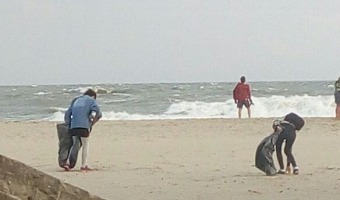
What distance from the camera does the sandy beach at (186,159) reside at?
30.0 ft

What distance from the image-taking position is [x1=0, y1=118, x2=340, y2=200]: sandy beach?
9148 mm

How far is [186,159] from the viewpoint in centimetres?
1326

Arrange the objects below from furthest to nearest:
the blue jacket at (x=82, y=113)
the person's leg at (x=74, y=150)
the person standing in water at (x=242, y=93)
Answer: the person standing in water at (x=242, y=93), the person's leg at (x=74, y=150), the blue jacket at (x=82, y=113)

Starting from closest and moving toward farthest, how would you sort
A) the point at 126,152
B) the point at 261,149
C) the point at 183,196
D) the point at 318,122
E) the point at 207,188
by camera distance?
the point at 183,196, the point at 207,188, the point at 261,149, the point at 126,152, the point at 318,122

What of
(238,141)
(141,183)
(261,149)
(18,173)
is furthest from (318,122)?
(18,173)

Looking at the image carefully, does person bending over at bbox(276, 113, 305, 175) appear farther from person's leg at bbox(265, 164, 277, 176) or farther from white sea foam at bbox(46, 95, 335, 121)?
white sea foam at bbox(46, 95, 335, 121)

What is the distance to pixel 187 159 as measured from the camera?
43.5ft

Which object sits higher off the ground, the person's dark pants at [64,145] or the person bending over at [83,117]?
the person bending over at [83,117]

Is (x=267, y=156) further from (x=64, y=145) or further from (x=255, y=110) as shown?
(x=255, y=110)

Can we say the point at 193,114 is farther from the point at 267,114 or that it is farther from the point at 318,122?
the point at 318,122

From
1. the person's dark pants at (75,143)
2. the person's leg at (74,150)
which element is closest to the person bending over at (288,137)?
the person's dark pants at (75,143)

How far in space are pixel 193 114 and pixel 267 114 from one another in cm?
353

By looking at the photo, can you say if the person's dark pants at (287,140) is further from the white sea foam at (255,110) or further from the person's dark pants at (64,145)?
the white sea foam at (255,110)

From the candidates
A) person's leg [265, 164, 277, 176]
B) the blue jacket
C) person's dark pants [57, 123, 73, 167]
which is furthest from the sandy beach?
the blue jacket
